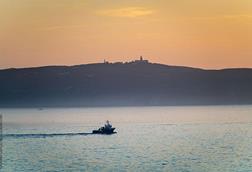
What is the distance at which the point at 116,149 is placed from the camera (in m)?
91.0

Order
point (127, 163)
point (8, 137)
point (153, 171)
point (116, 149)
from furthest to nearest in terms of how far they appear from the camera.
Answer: point (8, 137), point (116, 149), point (127, 163), point (153, 171)

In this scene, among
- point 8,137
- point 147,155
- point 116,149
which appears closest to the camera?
point 147,155

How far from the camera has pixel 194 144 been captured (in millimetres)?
99000

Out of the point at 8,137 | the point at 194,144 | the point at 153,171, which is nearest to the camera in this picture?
the point at 153,171

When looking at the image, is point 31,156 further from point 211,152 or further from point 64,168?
point 211,152

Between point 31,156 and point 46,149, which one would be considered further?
point 46,149

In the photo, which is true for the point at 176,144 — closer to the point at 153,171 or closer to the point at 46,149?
the point at 46,149

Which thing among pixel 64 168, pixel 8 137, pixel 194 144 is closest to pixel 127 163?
pixel 64 168

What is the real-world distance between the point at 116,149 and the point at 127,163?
19.6 meters

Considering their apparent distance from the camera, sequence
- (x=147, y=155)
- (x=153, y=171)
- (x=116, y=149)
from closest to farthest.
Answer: (x=153, y=171), (x=147, y=155), (x=116, y=149)

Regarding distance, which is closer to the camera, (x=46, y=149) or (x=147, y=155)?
(x=147, y=155)

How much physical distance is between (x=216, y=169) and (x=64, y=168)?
48.0 feet

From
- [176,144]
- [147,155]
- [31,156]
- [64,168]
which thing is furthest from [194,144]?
[64,168]

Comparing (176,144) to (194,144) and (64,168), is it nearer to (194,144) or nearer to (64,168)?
(194,144)
